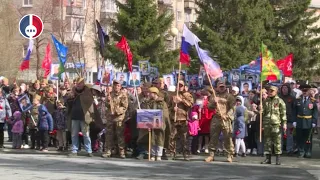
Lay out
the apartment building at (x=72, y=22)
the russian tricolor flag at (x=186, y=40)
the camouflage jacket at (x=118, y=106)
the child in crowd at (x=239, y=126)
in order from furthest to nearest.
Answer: the apartment building at (x=72, y=22), the russian tricolor flag at (x=186, y=40), the child in crowd at (x=239, y=126), the camouflage jacket at (x=118, y=106)

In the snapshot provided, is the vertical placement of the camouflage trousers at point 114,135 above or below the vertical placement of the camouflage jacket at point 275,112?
below

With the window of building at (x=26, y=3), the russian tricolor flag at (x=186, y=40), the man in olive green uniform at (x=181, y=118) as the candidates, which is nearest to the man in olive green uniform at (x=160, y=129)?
the man in olive green uniform at (x=181, y=118)

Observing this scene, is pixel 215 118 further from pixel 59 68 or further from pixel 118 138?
pixel 59 68

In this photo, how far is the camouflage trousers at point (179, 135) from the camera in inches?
728

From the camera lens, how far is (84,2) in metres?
63.9

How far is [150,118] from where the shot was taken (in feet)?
59.5

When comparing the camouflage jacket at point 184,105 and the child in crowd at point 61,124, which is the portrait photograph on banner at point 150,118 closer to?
the camouflage jacket at point 184,105

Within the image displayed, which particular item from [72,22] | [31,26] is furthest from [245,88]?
[72,22]

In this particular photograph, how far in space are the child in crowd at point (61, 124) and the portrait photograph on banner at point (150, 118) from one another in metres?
2.80

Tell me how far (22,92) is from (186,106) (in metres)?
5.44

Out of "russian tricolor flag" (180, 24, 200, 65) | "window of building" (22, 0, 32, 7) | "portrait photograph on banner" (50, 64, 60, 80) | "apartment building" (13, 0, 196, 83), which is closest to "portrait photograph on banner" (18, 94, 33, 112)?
"russian tricolor flag" (180, 24, 200, 65)

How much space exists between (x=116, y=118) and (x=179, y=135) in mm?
1565

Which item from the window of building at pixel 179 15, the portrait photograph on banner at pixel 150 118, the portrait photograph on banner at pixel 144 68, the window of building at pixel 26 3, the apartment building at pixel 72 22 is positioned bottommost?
the portrait photograph on banner at pixel 150 118

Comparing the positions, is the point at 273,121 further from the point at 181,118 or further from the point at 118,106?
the point at 118,106
